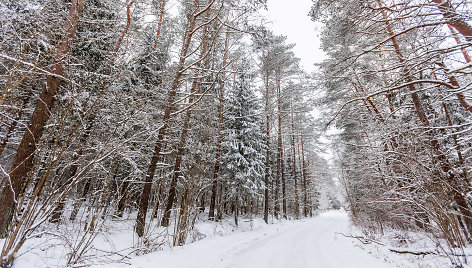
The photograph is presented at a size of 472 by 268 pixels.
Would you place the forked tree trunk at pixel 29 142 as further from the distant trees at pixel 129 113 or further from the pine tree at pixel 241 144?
the pine tree at pixel 241 144

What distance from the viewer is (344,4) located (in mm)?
4195

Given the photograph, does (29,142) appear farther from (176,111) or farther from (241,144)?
(241,144)

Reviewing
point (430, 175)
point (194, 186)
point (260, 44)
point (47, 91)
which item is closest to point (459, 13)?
point (430, 175)

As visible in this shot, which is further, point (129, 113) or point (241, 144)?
point (241, 144)

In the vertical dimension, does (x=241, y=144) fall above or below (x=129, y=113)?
above

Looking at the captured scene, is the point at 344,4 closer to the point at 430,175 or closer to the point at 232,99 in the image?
the point at 430,175

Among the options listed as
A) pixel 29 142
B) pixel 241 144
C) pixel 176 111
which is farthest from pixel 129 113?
pixel 241 144

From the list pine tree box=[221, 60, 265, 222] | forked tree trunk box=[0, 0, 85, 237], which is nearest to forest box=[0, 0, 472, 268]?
forked tree trunk box=[0, 0, 85, 237]

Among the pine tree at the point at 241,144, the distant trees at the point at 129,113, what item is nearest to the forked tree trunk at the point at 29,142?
the distant trees at the point at 129,113

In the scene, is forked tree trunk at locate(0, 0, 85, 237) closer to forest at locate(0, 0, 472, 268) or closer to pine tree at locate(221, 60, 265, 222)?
forest at locate(0, 0, 472, 268)

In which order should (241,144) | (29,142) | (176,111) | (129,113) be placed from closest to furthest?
(129,113), (29,142), (176,111), (241,144)

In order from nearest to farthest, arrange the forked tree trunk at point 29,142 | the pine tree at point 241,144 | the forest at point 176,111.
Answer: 1. the forest at point 176,111
2. the forked tree trunk at point 29,142
3. the pine tree at point 241,144

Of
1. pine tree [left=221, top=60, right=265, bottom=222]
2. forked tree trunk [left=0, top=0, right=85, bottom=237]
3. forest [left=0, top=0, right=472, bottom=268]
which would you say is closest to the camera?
forest [left=0, top=0, right=472, bottom=268]

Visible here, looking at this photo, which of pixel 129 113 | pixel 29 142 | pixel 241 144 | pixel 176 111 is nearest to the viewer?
pixel 129 113
